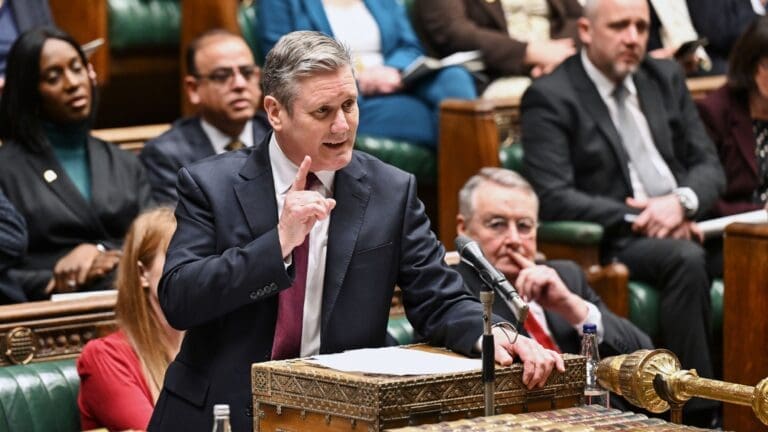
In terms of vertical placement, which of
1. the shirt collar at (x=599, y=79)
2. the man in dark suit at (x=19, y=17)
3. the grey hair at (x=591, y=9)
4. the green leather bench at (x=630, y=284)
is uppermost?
the man in dark suit at (x=19, y=17)

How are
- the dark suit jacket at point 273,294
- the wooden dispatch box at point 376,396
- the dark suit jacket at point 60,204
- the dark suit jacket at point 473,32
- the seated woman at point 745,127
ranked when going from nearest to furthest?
the wooden dispatch box at point 376,396
the dark suit jacket at point 273,294
the dark suit jacket at point 60,204
the seated woman at point 745,127
the dark suit jacket at point 473,32

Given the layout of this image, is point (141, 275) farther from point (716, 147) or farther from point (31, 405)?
point (716, 147)

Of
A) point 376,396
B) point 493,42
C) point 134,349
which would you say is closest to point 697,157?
point 493,42

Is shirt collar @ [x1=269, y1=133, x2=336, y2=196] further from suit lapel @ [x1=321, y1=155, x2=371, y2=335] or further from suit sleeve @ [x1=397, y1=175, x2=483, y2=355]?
suit sleeve @ [x1=397, y1=175, x2=483, y2=355]

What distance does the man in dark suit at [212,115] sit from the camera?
12.5ft

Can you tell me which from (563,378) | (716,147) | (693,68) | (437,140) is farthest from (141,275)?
(693,68)

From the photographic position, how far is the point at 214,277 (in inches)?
81.0

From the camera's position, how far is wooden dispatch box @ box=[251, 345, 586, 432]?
6.30 ft

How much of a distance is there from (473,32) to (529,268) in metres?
1.65

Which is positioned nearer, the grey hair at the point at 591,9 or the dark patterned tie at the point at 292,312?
the dark patterned tie at the point at 292,312

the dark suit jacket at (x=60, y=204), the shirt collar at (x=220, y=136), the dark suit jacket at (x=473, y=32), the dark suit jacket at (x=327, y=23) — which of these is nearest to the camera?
the dark suit jacket at (x=60, y=204)

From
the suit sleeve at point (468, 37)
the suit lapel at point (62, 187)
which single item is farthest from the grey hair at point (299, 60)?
the suit sleeve at point (468, 37)

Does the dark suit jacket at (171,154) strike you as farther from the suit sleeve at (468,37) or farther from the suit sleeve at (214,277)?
the suit sleeve at (214,277)

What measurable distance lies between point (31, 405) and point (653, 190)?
6.47ft
